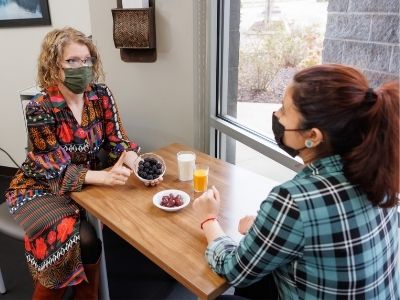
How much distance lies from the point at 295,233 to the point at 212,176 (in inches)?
29.3

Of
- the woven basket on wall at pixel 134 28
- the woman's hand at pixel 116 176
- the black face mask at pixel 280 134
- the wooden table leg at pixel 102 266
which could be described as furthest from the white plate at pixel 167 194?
the woven basket on wall at pixel 134 28

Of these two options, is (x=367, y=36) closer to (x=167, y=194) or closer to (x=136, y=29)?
(x=167, y=194)

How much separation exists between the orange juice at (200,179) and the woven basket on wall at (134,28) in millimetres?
914

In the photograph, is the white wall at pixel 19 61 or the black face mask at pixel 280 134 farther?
the white wall at pixel 19 61

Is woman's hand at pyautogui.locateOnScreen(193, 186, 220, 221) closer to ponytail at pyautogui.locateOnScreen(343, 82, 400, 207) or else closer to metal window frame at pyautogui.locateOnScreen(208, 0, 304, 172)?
ponytail at pyautogui.locateOnScreen(343, 82, 400, 207)

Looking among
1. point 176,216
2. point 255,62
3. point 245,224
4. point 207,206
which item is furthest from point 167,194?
point 255,62

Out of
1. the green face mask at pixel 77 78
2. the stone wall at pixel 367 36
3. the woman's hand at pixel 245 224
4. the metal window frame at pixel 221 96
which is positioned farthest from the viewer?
the metal window frame at pixel 221 96

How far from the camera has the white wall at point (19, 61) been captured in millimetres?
2480

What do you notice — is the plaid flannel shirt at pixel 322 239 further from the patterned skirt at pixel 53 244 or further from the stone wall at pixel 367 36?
the patterned skirt at pixel 53 244

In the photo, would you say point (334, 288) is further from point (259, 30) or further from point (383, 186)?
point (259, 30)

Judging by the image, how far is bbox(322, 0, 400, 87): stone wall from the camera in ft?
4.11

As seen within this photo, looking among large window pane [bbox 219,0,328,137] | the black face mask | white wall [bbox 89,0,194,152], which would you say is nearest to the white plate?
the black face mask

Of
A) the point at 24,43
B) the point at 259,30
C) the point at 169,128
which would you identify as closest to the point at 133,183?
the point at 169,128

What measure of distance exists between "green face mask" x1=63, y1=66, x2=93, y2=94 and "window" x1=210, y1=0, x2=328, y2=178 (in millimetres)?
658
